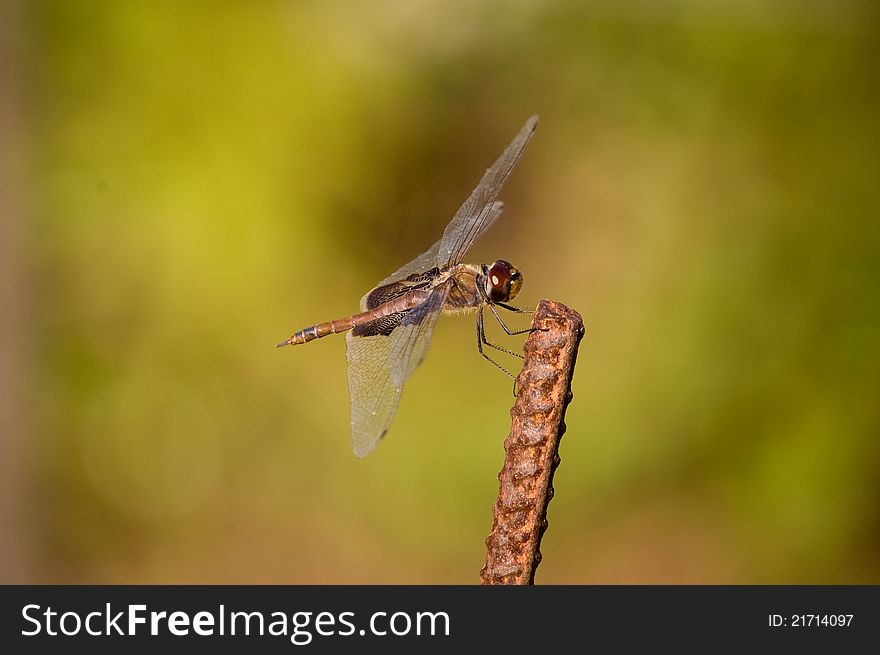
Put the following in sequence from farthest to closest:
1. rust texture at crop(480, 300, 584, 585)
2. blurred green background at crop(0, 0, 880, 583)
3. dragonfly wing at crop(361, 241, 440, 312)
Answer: blurred green background at crop(0, 0, 880, 583)
dragonfly wing at crop(361, 241, 440, 312)
rust texture at crop(480, 300, 584, 585)

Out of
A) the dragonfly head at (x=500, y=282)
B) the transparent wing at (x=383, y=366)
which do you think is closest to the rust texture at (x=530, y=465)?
the transparent wing at (x=383, y=366)

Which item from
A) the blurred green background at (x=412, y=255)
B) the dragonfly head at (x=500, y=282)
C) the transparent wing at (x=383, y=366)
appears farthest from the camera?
the blurred green background at (x=412, y=255)

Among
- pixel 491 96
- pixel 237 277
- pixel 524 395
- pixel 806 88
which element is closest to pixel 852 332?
pixel 806 88

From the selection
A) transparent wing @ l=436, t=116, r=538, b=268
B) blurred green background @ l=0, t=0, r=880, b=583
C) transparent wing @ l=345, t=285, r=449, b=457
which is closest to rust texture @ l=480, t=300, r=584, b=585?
transparent wing @ l=345, t=285, r=449, b=457

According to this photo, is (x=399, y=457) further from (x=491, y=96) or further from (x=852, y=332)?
(x=852, y=332)

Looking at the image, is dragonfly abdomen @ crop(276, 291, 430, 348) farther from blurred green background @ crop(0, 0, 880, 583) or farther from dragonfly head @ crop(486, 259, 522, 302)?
blurred green background @ crop(0, 0, 880, 583)

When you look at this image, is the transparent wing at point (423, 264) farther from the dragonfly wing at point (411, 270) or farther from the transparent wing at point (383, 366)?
the transparent wing at point (383, 366)
